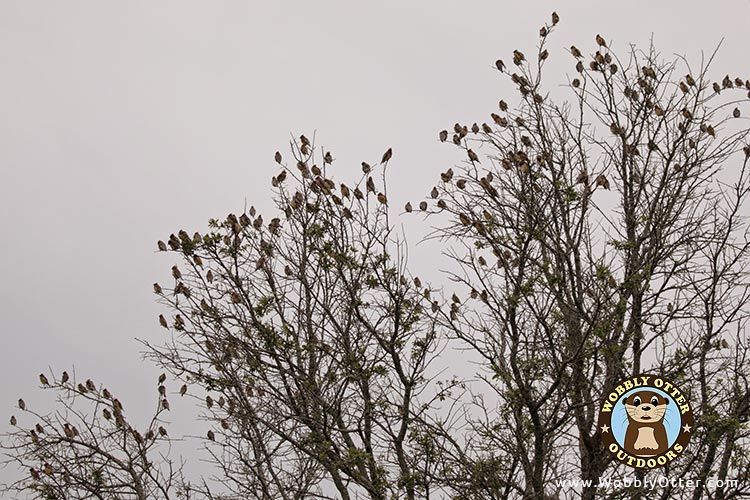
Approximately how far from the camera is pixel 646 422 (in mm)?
6410

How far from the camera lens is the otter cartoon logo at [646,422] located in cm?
642

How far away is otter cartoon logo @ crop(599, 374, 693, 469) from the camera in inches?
253

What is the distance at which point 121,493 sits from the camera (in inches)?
379

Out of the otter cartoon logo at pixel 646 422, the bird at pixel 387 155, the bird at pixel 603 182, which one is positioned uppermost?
the bird at pixel 387 155

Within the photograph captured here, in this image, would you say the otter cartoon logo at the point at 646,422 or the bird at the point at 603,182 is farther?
the bird at the point at 603,182

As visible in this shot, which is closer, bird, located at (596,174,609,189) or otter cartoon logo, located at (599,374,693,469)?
otter cartoon logo, located at (599,374,693,469)

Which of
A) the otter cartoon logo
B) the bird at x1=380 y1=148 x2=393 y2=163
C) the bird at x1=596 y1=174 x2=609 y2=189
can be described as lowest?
the otter cartoon logo

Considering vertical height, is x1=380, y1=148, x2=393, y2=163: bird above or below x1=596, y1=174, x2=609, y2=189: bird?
above

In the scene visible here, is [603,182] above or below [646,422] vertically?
above

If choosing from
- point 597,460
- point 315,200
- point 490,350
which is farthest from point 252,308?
point 597,460

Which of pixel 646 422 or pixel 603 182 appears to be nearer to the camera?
pixel 646 422

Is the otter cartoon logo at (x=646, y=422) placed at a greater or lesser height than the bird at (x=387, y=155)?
lesser

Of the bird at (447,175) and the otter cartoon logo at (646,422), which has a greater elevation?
the bird at (447,175)

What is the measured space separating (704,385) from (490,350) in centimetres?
180
